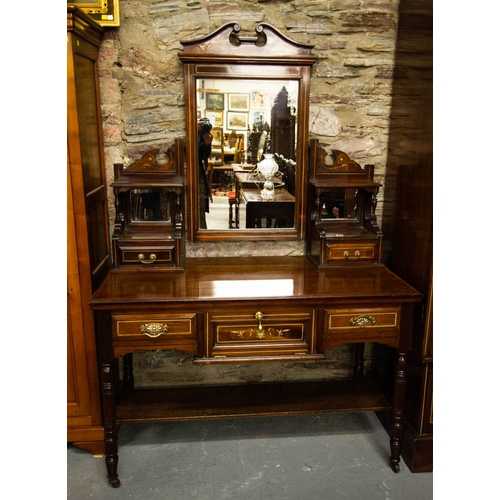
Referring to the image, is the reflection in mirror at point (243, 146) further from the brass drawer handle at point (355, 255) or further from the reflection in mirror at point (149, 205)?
the brass drawer handle at point (355, 255)

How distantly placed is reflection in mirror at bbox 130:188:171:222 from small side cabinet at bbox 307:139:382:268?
0.81m

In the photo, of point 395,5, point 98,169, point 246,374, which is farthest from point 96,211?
point 395,5

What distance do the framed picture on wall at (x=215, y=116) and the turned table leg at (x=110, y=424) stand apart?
132 cm

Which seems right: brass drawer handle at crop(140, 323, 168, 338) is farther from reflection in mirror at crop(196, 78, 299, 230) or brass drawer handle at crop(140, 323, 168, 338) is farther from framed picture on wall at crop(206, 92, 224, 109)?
framed picture on wall at crop(206, 92, 224, 109)

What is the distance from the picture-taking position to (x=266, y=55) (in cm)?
242

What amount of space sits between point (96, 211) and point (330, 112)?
1.38 meters

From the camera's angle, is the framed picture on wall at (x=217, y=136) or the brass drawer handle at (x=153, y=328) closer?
the brass drawer handle at (x=153, y=328)

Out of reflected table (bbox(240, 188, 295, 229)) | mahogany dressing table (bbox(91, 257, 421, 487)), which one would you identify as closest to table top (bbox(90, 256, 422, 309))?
mahogany dressing table (bbox(91, 257, 421, 487))

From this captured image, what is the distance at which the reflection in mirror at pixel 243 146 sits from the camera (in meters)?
2.45

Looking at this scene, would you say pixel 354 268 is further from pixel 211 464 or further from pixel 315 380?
pixel 211 464

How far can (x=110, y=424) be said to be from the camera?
7.42 ft

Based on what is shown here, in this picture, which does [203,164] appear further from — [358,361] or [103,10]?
[358,361]

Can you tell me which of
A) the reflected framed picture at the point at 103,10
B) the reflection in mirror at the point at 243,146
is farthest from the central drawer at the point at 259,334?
the reflected framed picture at the point at 103,10

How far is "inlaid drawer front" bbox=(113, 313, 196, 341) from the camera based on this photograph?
2.12 m
